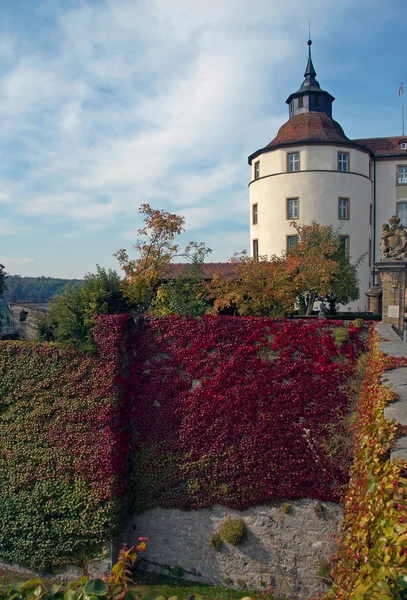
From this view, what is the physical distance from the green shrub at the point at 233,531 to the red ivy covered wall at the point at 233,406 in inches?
17.2

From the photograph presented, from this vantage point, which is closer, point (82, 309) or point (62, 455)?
point (62, 455)

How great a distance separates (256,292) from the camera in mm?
14641

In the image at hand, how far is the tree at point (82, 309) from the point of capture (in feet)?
37.0

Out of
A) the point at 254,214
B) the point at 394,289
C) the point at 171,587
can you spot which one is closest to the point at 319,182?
the point at 254,214

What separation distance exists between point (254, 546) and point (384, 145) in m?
28.4

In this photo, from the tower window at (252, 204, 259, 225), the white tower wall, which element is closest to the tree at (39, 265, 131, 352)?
the white tower wall

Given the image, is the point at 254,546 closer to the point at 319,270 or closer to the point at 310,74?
the point at 319,270

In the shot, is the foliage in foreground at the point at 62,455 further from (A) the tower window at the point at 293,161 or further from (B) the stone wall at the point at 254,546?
(A) the tower window at the point at 293,161

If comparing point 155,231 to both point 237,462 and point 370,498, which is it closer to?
point 237,462

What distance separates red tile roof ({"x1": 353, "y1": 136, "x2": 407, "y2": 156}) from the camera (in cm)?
3031

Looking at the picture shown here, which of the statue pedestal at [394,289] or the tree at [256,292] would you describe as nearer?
the statue pedestal at [394,289]

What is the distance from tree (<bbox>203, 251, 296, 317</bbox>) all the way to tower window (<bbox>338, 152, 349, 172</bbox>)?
607 inches

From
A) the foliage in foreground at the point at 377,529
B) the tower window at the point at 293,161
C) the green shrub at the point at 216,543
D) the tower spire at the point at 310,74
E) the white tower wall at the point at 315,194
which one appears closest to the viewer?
the foliage in foreground at the point at 377,529

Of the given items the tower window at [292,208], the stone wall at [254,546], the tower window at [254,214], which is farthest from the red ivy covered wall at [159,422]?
the tower window at [254,214]
